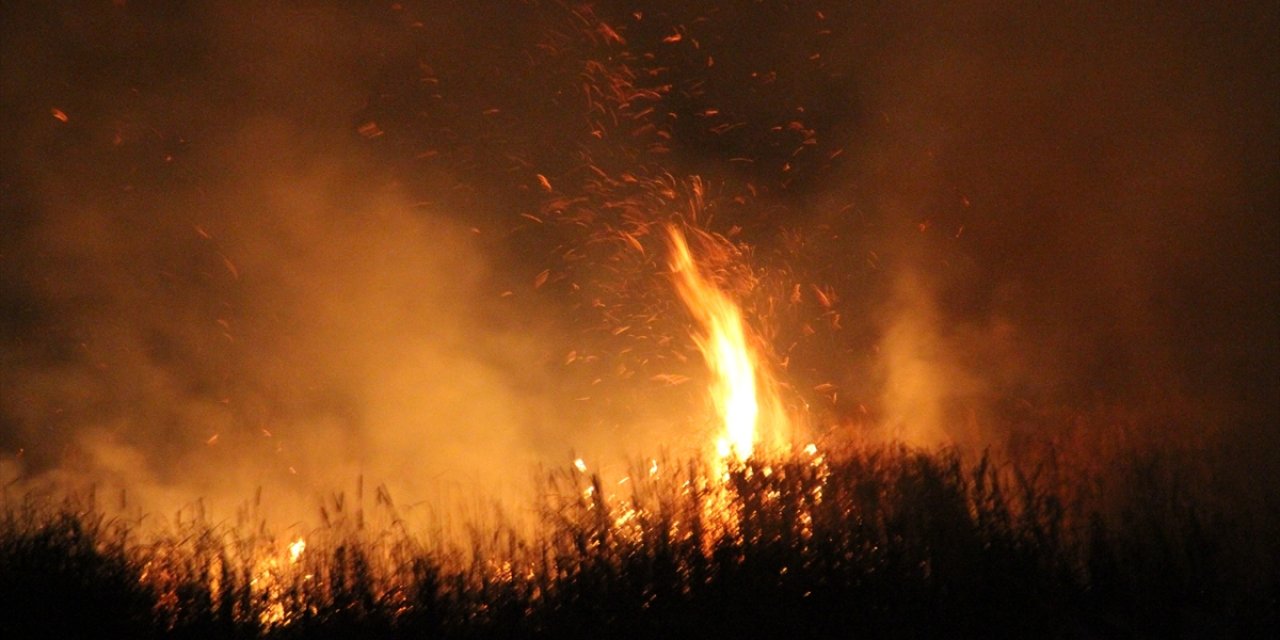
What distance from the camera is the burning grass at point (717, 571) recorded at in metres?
4.55

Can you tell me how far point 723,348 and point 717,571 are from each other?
180 inches

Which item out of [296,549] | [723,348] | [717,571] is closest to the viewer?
[717,571]

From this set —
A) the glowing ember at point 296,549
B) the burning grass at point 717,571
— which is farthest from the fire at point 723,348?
the glowing ember at point 296,549

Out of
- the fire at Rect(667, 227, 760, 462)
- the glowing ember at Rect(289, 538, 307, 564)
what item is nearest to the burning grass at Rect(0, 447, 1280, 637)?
the glowing ember at Rect(289, 538, 307, 564)

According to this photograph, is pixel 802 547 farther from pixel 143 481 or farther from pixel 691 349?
pixel 143 481

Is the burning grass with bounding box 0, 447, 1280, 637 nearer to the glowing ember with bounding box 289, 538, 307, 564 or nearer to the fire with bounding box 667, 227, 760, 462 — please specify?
the glowing ember with bounding box 289, 538, 307, 564

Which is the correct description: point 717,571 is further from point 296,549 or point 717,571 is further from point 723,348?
point 723,348

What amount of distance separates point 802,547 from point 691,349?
5582 millimetres

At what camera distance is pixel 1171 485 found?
617 cm

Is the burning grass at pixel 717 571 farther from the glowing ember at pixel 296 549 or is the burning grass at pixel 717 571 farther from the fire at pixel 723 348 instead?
the fire at pixel 723 348

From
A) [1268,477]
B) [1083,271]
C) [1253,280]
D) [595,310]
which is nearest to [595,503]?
[1268,477]

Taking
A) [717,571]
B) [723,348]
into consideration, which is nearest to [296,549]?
[717,571]

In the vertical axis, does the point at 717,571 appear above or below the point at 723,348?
below

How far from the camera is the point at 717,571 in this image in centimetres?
494
